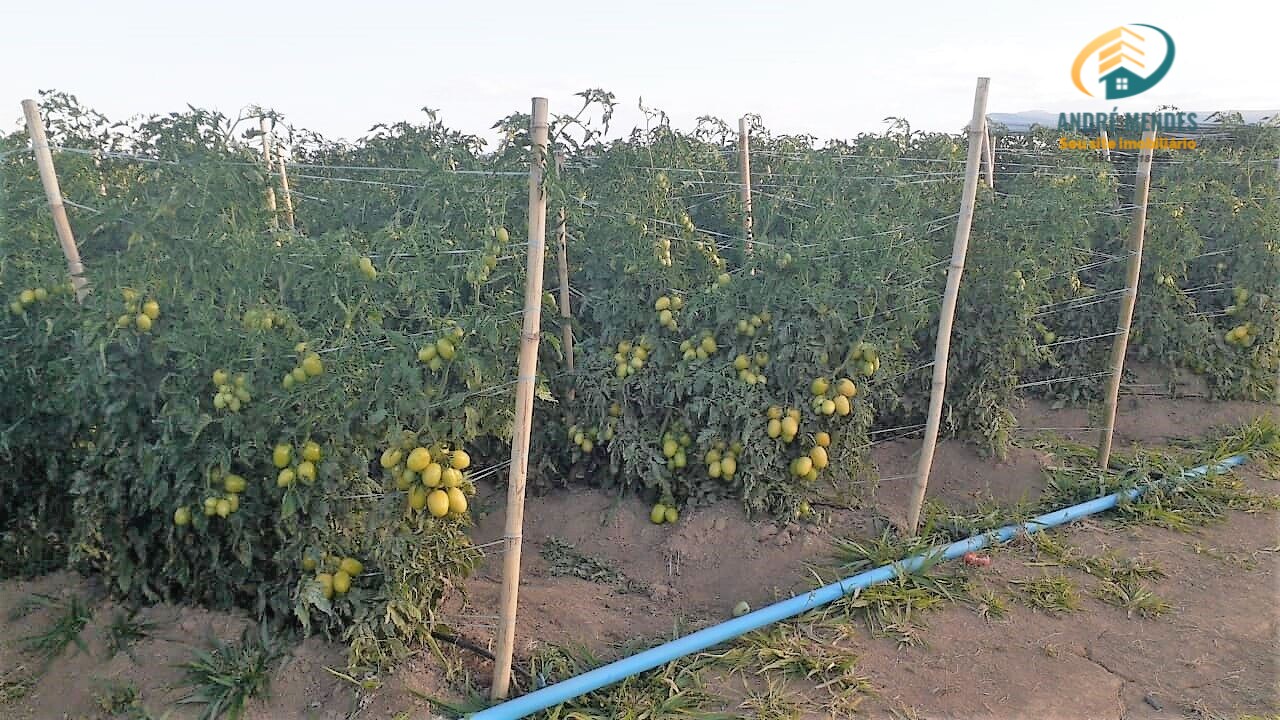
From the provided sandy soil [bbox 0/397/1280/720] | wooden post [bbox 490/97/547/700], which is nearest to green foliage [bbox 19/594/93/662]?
sandy soil [bbox 0/397/1280/720]

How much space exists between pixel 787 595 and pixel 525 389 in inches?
63.5

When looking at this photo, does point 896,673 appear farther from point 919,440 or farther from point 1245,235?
point 1245,235

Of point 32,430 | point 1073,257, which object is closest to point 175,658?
point 32,430

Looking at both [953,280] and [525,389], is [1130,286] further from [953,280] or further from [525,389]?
[525,389]

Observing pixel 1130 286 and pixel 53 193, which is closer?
pixel 53 193

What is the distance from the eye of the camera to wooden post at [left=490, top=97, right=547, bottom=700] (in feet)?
8.00

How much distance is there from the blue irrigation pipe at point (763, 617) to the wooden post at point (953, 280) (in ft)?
1.06

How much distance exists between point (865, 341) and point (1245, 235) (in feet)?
11.6

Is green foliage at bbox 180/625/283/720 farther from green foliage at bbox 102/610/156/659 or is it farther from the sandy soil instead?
green foliage at bbox 102/610/156/659

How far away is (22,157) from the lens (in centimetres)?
405

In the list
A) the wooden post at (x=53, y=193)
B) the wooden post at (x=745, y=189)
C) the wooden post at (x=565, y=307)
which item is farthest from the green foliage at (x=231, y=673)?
the wooden post at (x=745, y=189)

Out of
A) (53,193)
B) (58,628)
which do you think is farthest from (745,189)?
(58,628)

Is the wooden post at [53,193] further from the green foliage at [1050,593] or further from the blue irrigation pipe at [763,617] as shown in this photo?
the green foliage at [1050,593]

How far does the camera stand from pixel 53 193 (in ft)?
10.2
